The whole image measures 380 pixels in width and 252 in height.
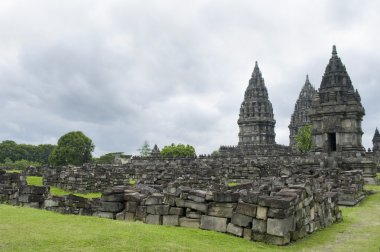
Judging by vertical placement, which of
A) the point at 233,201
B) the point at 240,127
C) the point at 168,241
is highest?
the point at 240,127

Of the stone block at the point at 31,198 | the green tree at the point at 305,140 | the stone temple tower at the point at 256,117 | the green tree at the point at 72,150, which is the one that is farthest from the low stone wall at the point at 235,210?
the stone temple tower at the point at 256,117

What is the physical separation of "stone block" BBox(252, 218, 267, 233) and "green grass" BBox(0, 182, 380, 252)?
339mm

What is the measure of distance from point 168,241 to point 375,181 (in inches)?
995

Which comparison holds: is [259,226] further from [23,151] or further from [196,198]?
[23,151]

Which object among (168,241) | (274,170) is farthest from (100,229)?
(274,170)

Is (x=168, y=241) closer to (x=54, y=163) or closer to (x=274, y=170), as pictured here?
(x=274, y=170)

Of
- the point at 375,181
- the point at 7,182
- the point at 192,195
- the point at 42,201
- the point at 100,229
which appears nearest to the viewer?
the point at 100,229

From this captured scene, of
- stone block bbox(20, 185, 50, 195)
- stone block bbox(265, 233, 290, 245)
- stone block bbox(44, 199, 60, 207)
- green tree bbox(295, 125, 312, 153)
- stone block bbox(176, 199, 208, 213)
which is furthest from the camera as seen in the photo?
green tree bbox(295, 125, 312, 153)

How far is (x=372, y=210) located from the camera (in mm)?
15414

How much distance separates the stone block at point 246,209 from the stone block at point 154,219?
234 centimetres

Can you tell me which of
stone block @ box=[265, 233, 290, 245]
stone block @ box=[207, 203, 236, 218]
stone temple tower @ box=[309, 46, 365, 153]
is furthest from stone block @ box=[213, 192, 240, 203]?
stone temple tower @ box=[309, 46, 365, 153]

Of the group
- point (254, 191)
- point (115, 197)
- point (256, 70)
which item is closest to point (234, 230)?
point (254, 191)

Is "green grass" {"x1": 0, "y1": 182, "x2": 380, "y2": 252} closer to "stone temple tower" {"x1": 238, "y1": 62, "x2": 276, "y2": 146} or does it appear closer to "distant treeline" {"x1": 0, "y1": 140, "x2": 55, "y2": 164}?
"stone temple tower" {"x1": 238, "y1": 62, "x2": 276, "y2": 146}

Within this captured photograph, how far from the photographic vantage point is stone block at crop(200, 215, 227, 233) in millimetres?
9758
